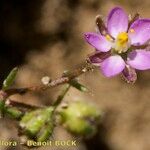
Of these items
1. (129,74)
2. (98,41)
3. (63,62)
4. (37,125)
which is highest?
(98,41)

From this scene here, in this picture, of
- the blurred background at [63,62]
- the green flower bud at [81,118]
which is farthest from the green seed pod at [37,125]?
the blurred background at [63,62]

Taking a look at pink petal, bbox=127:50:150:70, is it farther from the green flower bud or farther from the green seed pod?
the green seed pod

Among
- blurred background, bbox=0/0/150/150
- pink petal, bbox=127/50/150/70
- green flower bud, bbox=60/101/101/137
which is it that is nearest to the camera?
green flower bud, bbox=60/101/101/137

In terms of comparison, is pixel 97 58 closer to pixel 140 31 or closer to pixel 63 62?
pixel 140 31

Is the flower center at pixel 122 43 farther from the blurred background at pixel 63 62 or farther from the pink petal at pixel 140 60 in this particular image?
the blurred background at pixel 63 62

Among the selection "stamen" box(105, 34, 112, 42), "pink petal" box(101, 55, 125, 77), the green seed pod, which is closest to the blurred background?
"stamen" box(105, 34, 112, 42)

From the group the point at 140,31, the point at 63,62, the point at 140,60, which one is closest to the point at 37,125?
the point at 140,60
